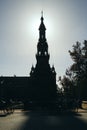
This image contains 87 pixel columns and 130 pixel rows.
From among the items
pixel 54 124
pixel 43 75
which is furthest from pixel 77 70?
pixel 54 124

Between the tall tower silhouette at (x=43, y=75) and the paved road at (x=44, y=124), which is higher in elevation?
the tall tower silhouette at (x=43, y=75)

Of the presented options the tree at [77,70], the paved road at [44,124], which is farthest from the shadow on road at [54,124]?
the tree at [77,70]

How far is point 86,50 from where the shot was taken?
67.8 metres

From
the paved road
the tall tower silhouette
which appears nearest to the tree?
the tall tower silhouette

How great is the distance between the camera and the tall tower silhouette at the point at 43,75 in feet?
229

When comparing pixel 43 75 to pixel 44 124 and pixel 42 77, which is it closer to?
pixel 42 77

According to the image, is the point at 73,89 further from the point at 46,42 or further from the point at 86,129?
the point at 86,129

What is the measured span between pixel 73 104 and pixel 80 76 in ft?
39.3

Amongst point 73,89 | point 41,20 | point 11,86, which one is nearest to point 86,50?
point 73,89

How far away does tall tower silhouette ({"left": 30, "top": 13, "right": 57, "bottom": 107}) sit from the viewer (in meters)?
69.8

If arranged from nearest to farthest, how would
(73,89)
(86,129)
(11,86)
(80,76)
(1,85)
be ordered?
(86,129)
(80,76)
(73,89)
(1,85)
(11,86)

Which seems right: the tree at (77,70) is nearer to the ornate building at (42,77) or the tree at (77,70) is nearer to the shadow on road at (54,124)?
the ornate building at (42,77)

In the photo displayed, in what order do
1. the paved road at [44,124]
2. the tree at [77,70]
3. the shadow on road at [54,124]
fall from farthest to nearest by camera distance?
the tree at [77,70] → the paved road at [44,124] → the shadow on road at [54,124]

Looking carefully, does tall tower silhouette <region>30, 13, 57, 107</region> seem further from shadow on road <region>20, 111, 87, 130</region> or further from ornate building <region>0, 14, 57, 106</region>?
shadow on road <region>20, 111, 87, 130</region>
